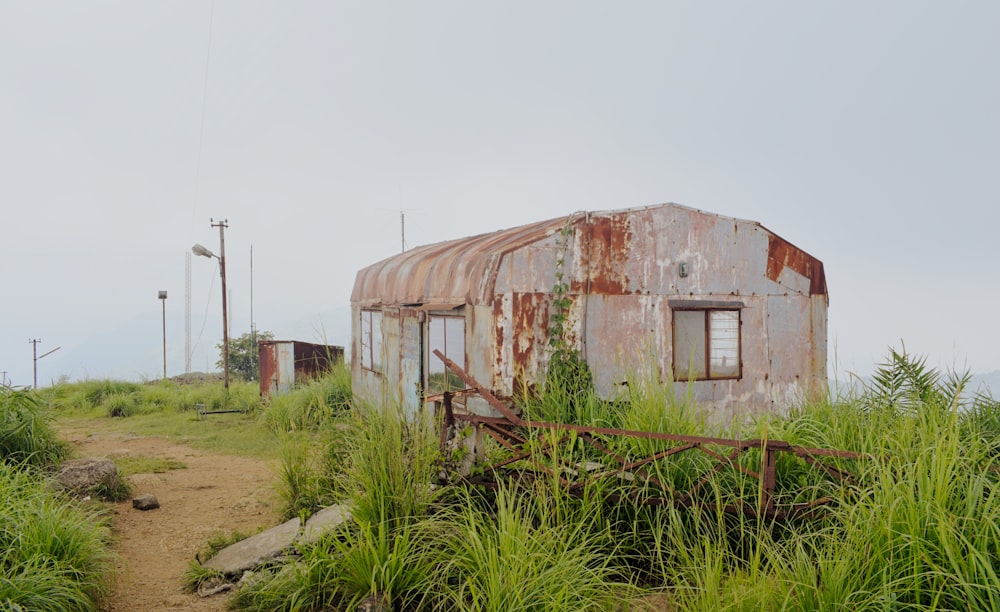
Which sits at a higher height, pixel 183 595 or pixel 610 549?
pixel 610 549

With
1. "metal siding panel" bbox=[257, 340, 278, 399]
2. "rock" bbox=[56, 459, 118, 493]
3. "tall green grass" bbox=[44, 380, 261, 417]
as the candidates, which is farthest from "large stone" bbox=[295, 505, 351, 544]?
"metal siding panel" bbox=[257, 340, 278, 399]

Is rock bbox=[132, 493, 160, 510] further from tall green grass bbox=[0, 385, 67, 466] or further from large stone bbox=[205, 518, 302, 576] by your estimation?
large stone bbox=[205, 518, 302, 576]

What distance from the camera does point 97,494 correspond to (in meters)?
7.20

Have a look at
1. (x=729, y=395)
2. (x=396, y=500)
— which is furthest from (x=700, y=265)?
(x=396, y=500)

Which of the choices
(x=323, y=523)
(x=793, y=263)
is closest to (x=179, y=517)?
(x=323, y=523)

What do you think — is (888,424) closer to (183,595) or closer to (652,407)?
(652,407)

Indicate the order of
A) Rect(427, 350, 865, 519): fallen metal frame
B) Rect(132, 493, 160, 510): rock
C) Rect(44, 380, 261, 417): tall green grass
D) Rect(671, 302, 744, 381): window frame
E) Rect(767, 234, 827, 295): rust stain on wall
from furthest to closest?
Rect(44, 380, 261, 417): tall green grass
Rect(767, 234, 827, 295): rust stain on wall
Rect(671, 302, 744, 381): window frame
Rect(132, 493, 160, 510): rock
Rect(427, 350, 865, 519): fallen metal frame

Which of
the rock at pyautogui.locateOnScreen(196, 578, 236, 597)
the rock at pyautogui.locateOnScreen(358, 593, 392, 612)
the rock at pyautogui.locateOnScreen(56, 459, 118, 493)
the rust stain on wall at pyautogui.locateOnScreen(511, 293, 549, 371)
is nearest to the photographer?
the rock at pyautogui.locateOnScreen(358, 593, 392, 612)

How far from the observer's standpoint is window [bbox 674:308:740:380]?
27.4ft

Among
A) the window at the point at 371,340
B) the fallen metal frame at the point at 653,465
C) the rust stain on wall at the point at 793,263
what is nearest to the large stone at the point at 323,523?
the fallen metal frame at the point at 653,465

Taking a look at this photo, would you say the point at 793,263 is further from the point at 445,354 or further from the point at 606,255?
the point at 445,354

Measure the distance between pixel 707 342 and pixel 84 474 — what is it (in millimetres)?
7188

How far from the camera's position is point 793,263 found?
29.7 feet

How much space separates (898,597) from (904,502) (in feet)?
1.44
